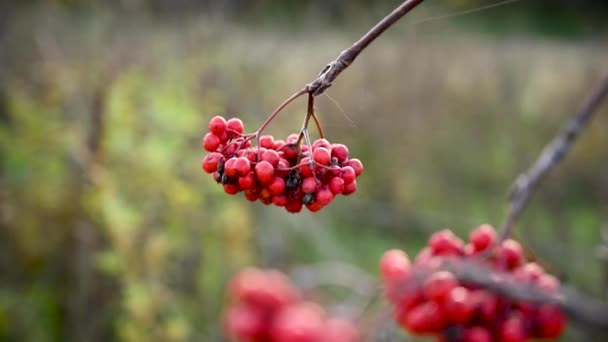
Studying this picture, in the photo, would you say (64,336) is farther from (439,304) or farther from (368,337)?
(368,337)

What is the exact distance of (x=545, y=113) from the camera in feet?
12.8

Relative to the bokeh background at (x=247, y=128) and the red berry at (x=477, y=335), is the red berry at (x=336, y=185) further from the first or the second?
the bokeh background at (x=247, y=128)

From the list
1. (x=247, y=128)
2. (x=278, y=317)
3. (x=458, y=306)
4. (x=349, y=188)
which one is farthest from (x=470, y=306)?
(x=247, y=128)

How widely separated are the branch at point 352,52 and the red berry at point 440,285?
0.56 m

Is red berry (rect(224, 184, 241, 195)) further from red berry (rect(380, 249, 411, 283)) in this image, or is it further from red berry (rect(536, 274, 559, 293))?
red berry (rect(536, 274, 559, 293))

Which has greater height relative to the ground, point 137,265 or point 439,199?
point 439,199

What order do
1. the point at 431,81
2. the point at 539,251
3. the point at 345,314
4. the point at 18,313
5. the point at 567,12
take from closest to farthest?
1. the point at 345,314
2. the point at 18,313
3. the point at 539,251
4. the point at 431,81
5. the point at 567,12

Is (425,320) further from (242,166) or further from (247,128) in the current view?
(247,128)

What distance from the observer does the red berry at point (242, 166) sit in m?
0.91

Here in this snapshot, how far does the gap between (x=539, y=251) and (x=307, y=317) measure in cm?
341

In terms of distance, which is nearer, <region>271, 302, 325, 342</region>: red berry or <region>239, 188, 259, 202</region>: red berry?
<region>271, 302, 325, 342</region>: red berry

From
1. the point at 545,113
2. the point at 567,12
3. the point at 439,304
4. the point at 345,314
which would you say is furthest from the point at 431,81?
the point at 345,314

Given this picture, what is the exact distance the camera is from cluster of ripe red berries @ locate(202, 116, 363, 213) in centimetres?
91

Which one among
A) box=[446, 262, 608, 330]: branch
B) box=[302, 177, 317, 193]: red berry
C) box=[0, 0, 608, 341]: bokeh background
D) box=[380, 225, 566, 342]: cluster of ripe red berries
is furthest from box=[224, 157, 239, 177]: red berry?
box=[0, 0, 608, 341]: bokeh background
